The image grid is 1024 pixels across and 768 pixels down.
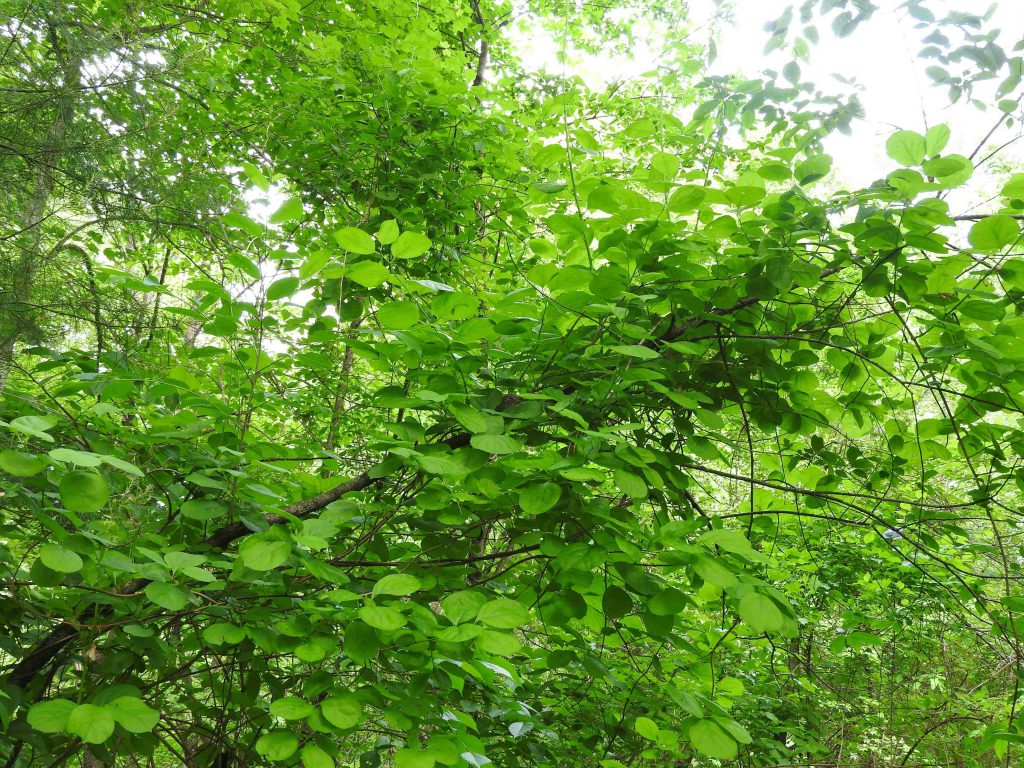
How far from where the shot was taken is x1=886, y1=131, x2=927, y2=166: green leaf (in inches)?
46.1

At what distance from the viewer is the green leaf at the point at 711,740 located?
41.9 inches

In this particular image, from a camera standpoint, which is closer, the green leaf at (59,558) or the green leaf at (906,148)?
the green leaf at (59,558)

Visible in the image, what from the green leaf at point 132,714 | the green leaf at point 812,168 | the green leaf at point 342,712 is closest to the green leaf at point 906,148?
the green leaf at point 812,168

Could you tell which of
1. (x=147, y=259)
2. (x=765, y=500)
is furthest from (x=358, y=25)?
(x=765, y=500)

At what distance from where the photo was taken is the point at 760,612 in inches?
40.4

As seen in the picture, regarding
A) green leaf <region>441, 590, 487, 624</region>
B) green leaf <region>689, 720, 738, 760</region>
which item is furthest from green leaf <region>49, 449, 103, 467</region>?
green leaf <region>689, 720, 738, 760</region>

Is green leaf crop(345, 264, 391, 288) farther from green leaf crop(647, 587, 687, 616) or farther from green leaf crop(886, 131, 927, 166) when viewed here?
green leaf crop(886, 131, 927, 166)

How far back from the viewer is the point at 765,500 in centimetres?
182

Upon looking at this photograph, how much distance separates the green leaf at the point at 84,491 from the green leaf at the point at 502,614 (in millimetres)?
647

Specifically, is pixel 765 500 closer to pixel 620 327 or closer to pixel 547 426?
pixel 547 426

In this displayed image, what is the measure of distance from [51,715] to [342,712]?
468 millimetres

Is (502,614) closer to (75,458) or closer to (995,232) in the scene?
(75,458)

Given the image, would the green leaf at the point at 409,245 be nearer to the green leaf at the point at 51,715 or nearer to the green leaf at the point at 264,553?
the green leaf at the point at 264,553

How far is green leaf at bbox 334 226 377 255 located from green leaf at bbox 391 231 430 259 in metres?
0.05
